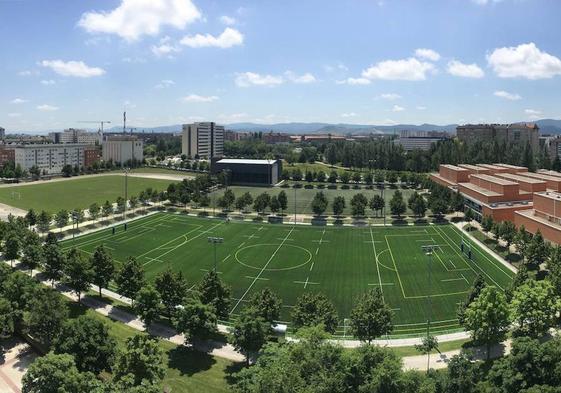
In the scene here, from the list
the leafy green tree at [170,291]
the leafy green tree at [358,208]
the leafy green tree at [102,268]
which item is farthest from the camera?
the leafy green tree at [358,208]

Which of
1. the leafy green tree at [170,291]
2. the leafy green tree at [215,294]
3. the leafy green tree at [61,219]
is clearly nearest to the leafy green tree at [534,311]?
the leafy green tree at [215,294]

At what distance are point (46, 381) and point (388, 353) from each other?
60.5 ft

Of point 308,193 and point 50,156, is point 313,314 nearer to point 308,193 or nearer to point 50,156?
point 308,193

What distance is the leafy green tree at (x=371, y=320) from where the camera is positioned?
3281 centimetres

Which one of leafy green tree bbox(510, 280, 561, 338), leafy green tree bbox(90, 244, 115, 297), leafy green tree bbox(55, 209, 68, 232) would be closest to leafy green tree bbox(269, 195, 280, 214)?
leafy green tree bbox(55, 209, 68, 232)

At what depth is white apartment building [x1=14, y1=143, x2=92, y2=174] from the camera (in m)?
137

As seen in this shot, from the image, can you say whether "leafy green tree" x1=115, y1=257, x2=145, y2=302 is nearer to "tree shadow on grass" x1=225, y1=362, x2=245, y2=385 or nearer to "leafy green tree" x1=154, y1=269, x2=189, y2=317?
"leafy green tree" x1=154, y1=269, x2=189, y2=317

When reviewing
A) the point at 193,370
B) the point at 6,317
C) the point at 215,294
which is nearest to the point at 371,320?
the point at 215,294

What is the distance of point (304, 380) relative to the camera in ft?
80.2

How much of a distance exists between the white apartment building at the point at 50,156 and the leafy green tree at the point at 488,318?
131 meters

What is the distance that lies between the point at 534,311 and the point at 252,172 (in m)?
86.8

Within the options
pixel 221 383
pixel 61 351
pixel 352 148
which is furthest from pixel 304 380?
pixel 352 148

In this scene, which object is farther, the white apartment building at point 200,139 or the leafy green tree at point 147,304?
the white apartment building at point 200,139

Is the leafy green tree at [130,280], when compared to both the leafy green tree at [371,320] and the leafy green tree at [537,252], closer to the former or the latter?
the leafy green tree at [371,320]
